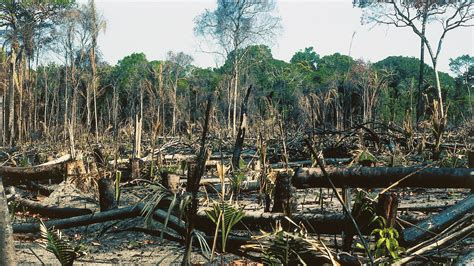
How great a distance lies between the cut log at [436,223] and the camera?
8.85ft

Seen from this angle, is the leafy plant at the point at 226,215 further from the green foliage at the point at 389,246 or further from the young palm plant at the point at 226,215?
the green foliage at the point at 389,246

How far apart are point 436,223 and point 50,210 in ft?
13.0

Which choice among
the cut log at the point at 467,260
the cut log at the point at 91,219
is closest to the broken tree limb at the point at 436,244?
the cut log at the point at 467,260

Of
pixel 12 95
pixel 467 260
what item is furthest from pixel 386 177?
pixel 12 95

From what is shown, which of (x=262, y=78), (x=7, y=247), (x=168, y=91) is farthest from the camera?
(x=262, y=78)

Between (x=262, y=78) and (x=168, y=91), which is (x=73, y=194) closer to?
(x=168, y=91)

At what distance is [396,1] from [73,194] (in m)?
17.9

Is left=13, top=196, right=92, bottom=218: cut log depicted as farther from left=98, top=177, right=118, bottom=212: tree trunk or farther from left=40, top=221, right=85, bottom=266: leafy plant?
left=40, top=221, right=85, bottom=266: leafy plant

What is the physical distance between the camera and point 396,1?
838 inches

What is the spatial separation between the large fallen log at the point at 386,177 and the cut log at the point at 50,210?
6.84 ft

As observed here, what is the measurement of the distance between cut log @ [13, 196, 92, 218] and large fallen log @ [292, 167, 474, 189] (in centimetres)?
208

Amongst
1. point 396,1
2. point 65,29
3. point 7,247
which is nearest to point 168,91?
point 65,29

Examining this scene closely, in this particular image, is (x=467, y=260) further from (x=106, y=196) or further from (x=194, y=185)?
(x=106, y=196)

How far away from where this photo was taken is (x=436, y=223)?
285 centimetres
